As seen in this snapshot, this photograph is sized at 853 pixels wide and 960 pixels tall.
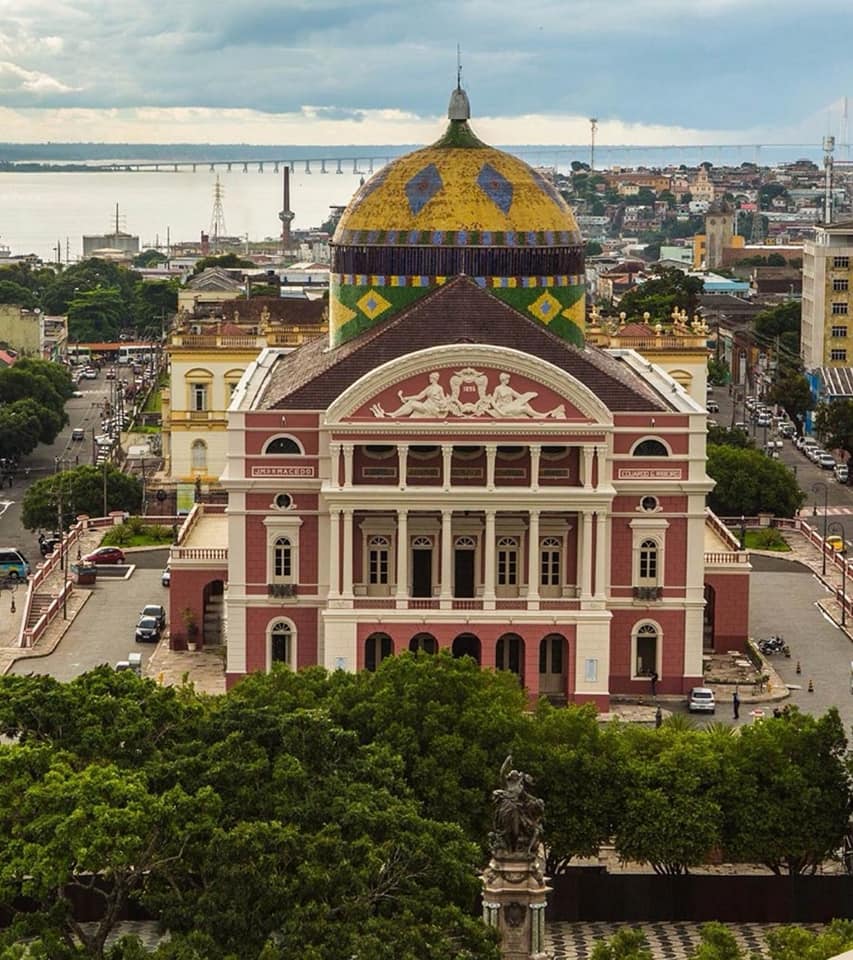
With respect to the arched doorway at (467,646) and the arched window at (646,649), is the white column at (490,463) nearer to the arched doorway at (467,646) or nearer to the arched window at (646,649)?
the arched doorway at (467,646)

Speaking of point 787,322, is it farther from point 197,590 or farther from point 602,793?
point 602,793

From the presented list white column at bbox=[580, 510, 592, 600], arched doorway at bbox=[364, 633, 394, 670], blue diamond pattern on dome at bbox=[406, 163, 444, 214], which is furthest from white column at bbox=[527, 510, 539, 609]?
blue diamond pattern on dome at bbox=[406, 163, 444, 214]

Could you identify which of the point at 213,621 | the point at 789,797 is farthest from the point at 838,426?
the point at 789,797

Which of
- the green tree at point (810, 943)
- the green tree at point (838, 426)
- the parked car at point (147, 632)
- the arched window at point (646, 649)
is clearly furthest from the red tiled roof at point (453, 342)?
the green tree at point (838, 426)

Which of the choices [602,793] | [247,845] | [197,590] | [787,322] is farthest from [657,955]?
[787,322]

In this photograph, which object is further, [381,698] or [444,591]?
[444,591]
